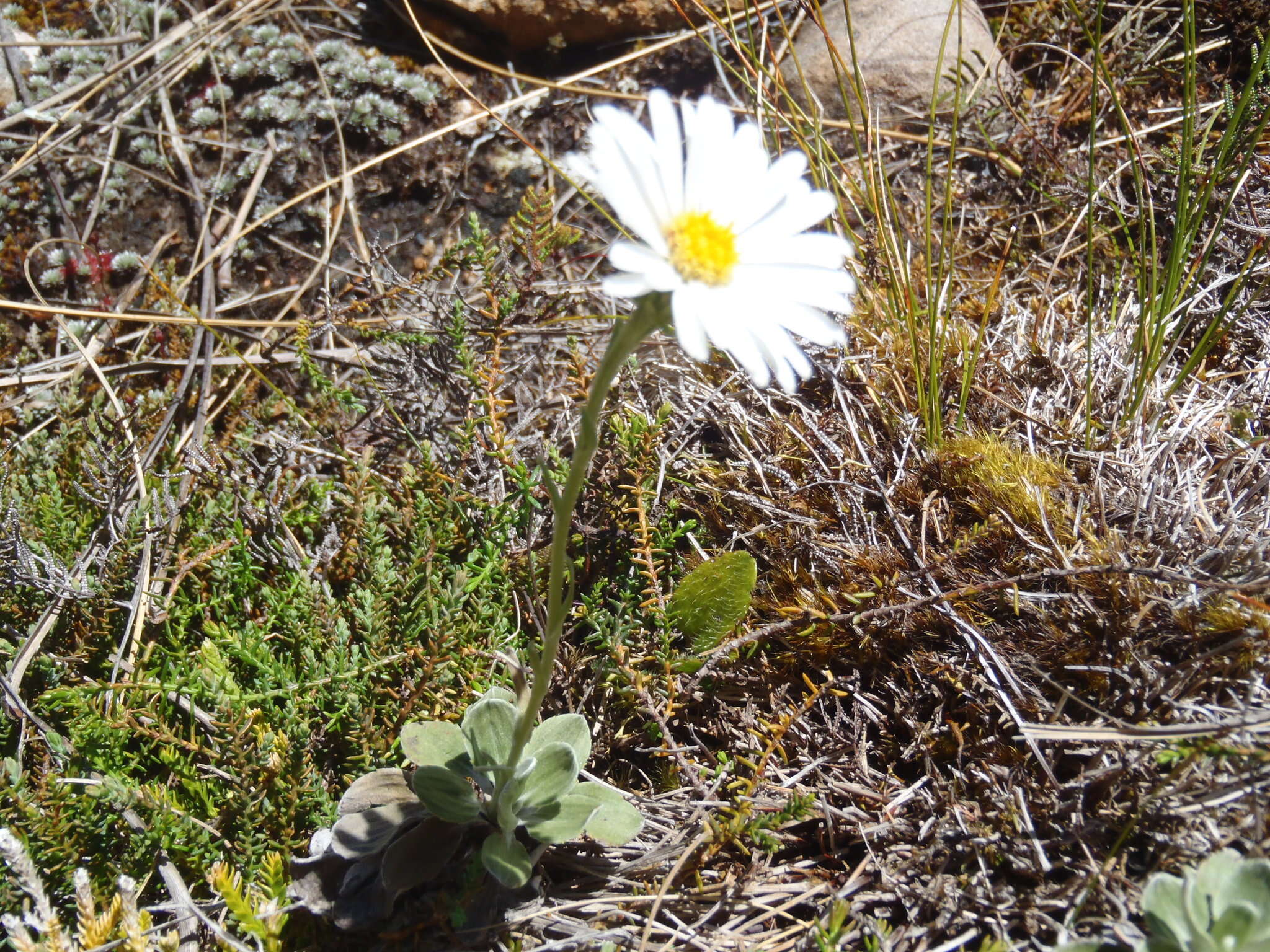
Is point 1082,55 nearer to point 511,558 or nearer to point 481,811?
point 511,558

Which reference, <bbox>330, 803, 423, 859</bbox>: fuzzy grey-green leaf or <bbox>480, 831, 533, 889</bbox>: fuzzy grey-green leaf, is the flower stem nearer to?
<bbox>480, 831, 533, 889</bbox>: fuzzy grey-green leaf

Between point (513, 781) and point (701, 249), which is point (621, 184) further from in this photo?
point (513, 781)

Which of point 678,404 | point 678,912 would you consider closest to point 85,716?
point 678,912

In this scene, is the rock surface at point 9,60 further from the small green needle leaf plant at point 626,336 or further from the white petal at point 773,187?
the white petal at point 773,187

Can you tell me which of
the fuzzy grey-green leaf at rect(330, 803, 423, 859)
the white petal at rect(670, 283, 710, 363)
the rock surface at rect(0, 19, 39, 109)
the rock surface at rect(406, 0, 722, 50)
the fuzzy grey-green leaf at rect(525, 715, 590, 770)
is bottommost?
the fuzzy grey-green leaf at rect(330, 803, 423, 859)

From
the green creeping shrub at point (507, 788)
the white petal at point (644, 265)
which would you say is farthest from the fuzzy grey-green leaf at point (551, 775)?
the white petal at point (644, 265)

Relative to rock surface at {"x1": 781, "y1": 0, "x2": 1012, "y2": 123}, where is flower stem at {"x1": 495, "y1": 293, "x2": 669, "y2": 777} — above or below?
below

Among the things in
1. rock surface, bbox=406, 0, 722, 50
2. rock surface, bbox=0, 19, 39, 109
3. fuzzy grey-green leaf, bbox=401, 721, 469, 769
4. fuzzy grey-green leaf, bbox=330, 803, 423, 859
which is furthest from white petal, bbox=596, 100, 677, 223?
rock surface, bbox=0, 19, 39, 109

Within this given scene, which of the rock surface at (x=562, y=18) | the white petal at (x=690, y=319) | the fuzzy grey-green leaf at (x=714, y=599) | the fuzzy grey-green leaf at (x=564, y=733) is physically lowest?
the fuzzy grey-green leaf at (x=564, y=733)
